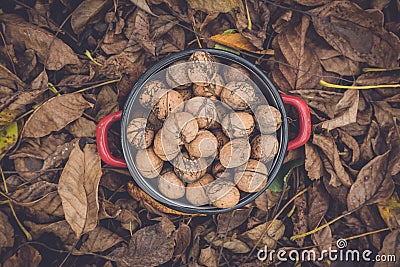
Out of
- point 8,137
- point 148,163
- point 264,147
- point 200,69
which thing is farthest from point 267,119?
point 8,137

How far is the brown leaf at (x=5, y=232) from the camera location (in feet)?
4.31

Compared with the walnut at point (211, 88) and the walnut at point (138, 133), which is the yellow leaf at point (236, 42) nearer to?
the walnut at point (211, 88)

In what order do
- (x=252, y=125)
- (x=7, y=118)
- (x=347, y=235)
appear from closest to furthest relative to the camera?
(x=252, y=125) → (x=7, y=118) → (x=347, y=235)

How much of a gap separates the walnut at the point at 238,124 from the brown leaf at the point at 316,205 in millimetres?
320

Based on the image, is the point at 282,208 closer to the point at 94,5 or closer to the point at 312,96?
the point at 312,96

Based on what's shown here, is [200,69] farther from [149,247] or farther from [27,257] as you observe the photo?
[27,257]

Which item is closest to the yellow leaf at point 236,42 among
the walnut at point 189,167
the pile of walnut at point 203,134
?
the pile of walnut at point 203,134

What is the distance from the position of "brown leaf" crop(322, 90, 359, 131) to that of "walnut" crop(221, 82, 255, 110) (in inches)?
10.1

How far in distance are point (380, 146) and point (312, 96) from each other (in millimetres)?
244

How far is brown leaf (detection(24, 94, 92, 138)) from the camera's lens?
4.23 ft

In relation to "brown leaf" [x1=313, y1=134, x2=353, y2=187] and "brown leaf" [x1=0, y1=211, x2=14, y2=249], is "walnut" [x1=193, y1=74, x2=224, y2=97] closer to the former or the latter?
"brown leaf" [x1=313, y1=134, x2=353, y2=187]

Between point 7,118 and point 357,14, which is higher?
point 357,14

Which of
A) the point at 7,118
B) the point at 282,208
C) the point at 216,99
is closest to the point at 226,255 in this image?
the point at 282,208

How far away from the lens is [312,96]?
1.35 metres
